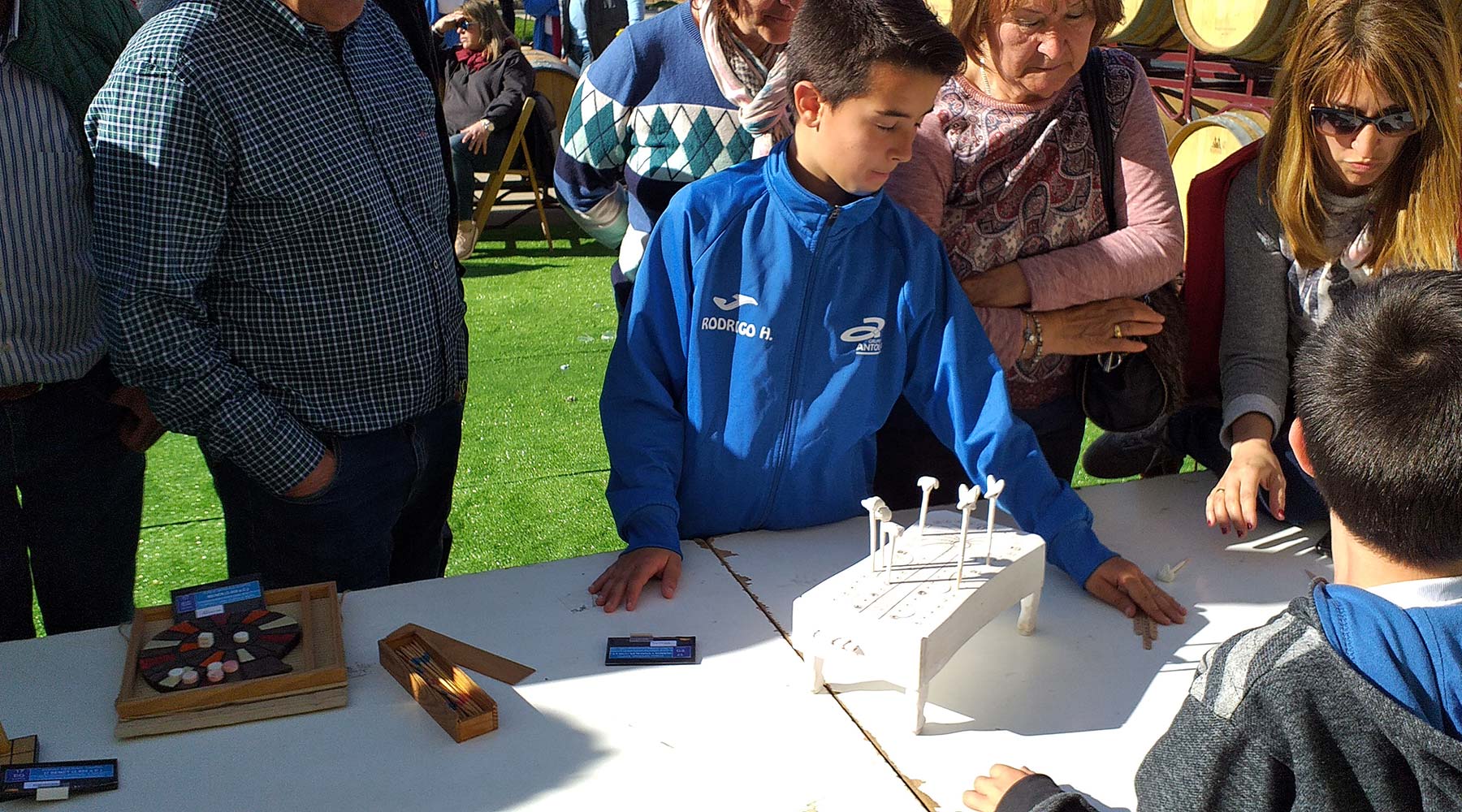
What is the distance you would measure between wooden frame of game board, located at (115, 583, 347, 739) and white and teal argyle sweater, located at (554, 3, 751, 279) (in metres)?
1.10

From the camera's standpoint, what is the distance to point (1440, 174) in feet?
6.29

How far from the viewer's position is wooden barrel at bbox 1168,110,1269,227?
14.5ft

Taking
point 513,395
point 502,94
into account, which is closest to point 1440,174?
point 513,395

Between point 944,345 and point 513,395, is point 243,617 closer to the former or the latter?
point 944,345

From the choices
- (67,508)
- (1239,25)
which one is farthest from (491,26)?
(67,508)

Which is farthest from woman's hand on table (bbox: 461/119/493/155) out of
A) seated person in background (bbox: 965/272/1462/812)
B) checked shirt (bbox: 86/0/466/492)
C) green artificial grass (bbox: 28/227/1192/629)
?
seated person in background (bbox: 965/272/1462/812)

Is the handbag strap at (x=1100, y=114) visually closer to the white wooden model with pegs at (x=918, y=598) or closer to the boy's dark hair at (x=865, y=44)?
the boy's dark hair at (x=865, y=44)

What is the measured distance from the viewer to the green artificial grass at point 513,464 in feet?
11.4

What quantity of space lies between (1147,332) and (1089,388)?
158 mm

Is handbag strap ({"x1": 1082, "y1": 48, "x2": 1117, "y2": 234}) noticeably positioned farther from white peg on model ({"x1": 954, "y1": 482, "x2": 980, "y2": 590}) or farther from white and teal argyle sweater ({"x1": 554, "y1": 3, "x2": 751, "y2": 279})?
white peg on model ({"x1": 954, "y1": 482, "x2": 980, "y2": 590})

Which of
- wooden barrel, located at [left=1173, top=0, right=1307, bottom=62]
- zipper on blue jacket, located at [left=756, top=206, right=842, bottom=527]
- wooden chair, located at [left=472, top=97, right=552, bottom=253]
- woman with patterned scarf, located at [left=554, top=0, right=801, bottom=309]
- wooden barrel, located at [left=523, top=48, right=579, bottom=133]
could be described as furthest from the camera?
wooden barrel, located at [left=523, top=48, right=579, bottom=133]

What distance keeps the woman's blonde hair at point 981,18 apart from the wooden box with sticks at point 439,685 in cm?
125

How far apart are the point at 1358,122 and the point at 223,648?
183 cm

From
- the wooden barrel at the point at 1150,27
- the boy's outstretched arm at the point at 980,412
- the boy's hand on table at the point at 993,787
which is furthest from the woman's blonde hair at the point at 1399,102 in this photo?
the wooden barrel at the point at 1150,27
